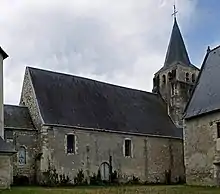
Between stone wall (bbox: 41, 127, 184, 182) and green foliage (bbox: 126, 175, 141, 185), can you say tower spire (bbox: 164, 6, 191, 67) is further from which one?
green foliage (bbox: 126, 175, 141, 185)

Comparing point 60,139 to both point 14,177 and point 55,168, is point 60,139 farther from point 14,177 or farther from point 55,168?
point 14,177

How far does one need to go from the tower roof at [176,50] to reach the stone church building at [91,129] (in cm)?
267

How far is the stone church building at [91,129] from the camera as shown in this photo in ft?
90.7

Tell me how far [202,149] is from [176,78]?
14801 mm

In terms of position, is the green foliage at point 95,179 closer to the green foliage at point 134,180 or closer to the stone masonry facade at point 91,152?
the stone masonry facade at point 91,152

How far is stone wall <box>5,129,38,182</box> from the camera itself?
27.4m

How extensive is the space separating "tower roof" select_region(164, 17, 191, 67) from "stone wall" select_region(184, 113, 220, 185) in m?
14.8

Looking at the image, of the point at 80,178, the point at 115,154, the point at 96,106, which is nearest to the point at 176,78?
the point at 96,106

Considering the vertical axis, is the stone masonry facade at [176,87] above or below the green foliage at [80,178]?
above

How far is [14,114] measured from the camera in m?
28.7

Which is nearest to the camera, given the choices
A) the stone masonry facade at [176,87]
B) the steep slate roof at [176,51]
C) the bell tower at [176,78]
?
the stone masonry facade at [176,87]

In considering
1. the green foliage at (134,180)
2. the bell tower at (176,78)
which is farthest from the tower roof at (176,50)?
the green foliage at (134,180)

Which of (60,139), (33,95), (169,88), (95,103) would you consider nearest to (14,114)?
(33,95)

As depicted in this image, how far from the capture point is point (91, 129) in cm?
2923
